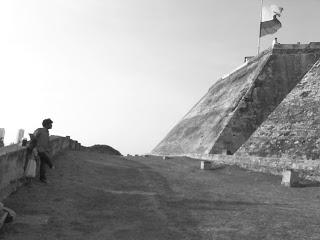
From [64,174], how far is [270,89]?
1817cm

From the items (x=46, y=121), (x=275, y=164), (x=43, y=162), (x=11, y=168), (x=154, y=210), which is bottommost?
(x=154, y=210)

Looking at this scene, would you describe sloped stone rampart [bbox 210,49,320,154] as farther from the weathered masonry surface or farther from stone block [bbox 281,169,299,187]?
stone block [bbox 281,169,299,187]

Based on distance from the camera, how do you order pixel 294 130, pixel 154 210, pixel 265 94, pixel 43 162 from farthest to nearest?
pixel 265 94
pixel 294 130
pixel 43 162
pixel 154 210

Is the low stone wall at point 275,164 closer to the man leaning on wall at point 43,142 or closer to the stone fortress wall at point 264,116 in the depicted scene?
the stone fortress wall at point 264,116

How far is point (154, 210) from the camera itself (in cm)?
867

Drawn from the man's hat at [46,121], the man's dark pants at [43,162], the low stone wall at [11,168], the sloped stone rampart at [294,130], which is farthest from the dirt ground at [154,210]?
the sloped stone rampart at [294,130]

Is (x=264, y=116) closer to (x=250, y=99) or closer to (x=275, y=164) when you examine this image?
(x=250, y=99)

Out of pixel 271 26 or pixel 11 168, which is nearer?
pixel 11 168

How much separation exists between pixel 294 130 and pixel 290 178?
613 centimetres

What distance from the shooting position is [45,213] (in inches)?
307

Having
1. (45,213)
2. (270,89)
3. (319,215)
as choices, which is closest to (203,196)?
(319,215)

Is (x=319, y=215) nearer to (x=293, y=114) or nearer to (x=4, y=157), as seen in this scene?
(x=4, y=157)

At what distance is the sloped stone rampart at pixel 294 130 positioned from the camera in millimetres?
18812

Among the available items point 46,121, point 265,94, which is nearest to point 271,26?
point 265,94
